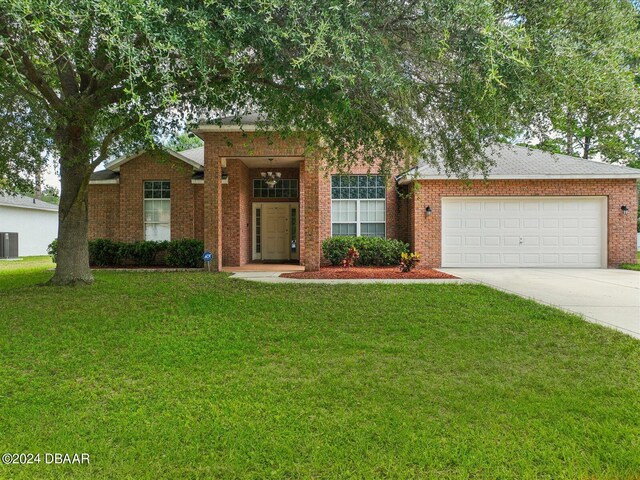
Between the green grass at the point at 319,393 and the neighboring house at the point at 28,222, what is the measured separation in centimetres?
1892

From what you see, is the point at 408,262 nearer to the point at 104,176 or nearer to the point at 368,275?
the point at 368,275

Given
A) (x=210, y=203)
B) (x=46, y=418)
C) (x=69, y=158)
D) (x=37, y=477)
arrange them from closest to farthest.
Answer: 1. (x=37, y=477)
2. (x=46, y=418)
3. (x=69, y=158)
4. (x=210, y=203)

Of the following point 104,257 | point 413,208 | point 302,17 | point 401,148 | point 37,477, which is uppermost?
point 302,17

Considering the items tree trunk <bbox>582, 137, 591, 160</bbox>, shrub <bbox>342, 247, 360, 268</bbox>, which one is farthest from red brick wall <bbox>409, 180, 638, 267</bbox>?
tree trunk <bbox>582, 137, 591, 160</bbox>

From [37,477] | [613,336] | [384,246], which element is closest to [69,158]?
[37,477]

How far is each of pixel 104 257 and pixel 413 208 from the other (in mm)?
10225

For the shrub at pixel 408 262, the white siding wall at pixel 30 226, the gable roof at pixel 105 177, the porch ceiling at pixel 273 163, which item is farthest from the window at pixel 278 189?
the white siding wall at pixel 30 226

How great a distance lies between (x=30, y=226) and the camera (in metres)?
23.1

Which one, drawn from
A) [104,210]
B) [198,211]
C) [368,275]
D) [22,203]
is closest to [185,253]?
[198,211]

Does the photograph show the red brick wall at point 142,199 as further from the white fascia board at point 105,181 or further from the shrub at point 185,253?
the shrub at point 185,253

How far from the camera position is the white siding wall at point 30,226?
840 inches

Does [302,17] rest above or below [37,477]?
above

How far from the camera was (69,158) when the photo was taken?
27.6ft

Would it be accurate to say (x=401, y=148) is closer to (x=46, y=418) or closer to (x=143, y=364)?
(x=143, y=364)
